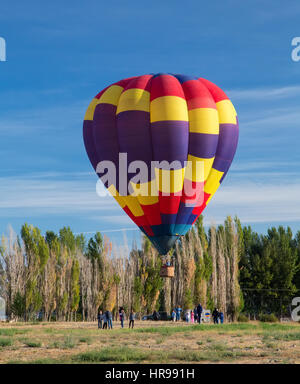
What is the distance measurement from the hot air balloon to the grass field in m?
3.88

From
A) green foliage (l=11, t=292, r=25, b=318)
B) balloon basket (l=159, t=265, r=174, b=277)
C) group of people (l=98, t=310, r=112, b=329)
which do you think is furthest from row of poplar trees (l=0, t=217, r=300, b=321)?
balloon basket (l=159, t=265, r=174, b=277)

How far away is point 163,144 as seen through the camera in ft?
70.1

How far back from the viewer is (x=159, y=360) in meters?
15.5

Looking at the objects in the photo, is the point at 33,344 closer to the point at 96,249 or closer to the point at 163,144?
the point at 163,144

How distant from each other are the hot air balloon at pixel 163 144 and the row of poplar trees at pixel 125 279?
21.2 meters

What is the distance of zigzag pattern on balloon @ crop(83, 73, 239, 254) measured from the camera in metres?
21.5

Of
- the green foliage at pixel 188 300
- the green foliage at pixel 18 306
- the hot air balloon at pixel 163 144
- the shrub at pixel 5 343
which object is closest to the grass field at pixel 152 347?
the shrub at pixel 5 343

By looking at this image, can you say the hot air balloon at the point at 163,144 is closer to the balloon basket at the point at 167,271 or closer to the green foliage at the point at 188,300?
the balloon basket at the point at 167,271

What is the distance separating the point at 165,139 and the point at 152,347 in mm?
7621
